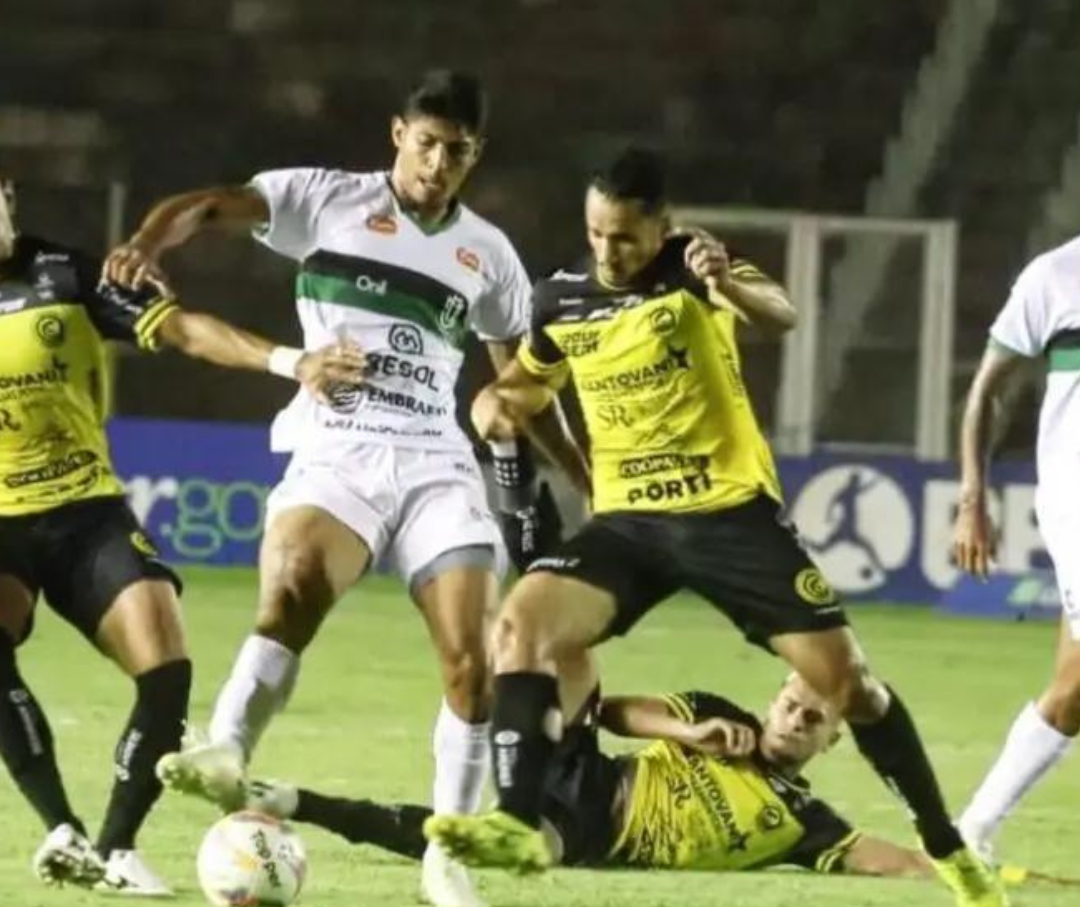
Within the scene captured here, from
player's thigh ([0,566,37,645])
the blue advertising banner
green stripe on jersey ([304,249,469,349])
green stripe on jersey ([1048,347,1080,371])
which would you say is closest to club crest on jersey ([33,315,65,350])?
player's thigh ([0,566,37,645])

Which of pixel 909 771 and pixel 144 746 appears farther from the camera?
pixel 144 746

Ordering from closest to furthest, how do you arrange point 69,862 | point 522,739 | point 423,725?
1. point 522,739
2. point 69,862
3. point 423,725

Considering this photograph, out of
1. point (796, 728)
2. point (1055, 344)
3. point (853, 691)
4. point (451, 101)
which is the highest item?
point (451, 101)

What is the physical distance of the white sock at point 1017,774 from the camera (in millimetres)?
8172

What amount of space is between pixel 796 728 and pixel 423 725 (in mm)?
3594

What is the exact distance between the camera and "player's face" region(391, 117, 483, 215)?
779cm

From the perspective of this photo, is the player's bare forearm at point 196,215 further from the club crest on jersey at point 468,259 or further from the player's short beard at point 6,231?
the club crest on jersey at point 468,259

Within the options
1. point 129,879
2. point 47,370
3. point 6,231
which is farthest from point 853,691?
point 6,231

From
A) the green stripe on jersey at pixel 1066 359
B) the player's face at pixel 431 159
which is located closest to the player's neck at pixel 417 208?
the player's face at pixel 431 159

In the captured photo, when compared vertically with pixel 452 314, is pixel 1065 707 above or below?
below

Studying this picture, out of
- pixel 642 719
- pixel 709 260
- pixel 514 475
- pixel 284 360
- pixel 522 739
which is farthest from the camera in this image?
pixel 514 475

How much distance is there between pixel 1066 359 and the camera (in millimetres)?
8062

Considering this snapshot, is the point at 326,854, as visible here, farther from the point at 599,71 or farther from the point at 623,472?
the point at 599,71

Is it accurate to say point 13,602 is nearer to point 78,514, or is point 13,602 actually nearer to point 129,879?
point 78,514
